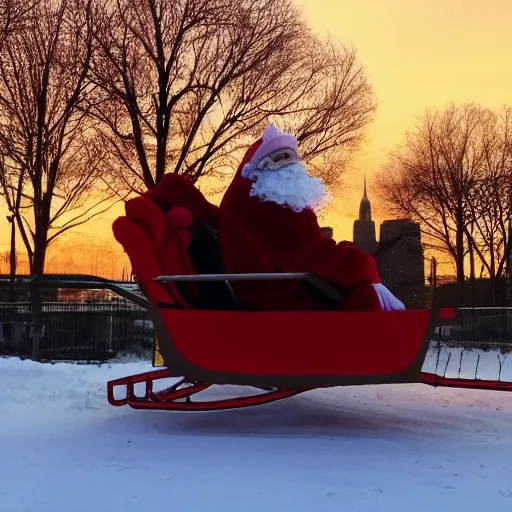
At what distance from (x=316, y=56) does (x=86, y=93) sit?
19.8ft

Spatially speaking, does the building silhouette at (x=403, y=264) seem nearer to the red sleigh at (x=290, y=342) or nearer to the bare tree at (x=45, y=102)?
the red sleigh at (x=290, y=342)

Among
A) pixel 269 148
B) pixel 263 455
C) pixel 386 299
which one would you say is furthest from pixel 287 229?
pixel 263 455

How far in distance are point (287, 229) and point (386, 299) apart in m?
1.06

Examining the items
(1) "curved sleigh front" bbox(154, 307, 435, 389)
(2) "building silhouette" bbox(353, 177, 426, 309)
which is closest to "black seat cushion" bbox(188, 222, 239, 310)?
(1) "curved sleigh front" bbox(154, 307, 435, 389)

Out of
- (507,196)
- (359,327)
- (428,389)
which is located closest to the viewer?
(359,327)

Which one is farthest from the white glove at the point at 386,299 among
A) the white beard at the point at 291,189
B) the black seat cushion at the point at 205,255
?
the black seat cushion at the point at 205,255

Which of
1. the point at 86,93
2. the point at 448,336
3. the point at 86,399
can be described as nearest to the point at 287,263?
the point at 86,399

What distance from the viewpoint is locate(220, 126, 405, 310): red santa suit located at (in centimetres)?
527

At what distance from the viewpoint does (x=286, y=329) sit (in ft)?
16.9

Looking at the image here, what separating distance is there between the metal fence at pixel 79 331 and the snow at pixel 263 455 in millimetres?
6399

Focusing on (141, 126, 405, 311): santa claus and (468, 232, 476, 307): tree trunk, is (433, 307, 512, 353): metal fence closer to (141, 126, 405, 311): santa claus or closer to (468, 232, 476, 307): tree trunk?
(141, 126, 405, 311): santa claus

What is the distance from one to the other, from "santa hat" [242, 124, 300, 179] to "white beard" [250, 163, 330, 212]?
17 centimetres

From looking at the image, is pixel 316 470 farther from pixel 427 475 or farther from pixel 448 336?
pixel 448 336

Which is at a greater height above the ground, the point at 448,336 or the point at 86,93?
the point at 86,93
